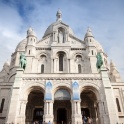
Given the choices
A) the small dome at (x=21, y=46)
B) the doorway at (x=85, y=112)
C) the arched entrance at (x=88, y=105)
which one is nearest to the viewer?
the arched entrance at (x=88, y=105)

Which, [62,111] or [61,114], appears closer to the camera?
[61,114]

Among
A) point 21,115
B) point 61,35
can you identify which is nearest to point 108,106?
point 21,115

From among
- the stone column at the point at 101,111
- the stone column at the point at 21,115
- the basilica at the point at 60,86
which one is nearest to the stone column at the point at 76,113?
the basilica at the point at 60,86

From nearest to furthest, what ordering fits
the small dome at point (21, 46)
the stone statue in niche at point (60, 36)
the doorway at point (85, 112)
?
the doorway at point (85, 112) → the stone statue in niche at point (60, 36) → the small dome at point (21, 46)

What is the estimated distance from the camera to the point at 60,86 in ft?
67.5

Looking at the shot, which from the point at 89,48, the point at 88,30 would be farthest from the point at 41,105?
the point at 88,30

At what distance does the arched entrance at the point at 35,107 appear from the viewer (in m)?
22.7

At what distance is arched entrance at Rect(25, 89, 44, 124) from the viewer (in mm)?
22747

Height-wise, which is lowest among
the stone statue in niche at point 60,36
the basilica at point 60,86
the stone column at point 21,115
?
the stone column at point 21,115

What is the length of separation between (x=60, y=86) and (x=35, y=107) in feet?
19.0

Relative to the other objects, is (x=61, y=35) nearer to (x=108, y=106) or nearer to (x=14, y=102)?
(x=14, y=102)

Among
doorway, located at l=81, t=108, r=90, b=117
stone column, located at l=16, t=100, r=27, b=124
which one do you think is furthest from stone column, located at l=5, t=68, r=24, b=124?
doorway, located at l=81, t=108, r=90, b=117

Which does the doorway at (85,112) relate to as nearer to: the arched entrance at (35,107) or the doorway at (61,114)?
the doorway at (61,114)

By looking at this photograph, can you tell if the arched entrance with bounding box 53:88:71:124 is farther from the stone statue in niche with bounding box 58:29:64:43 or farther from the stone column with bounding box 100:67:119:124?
the stone statue in niche with bounding box 58:29:64:43
